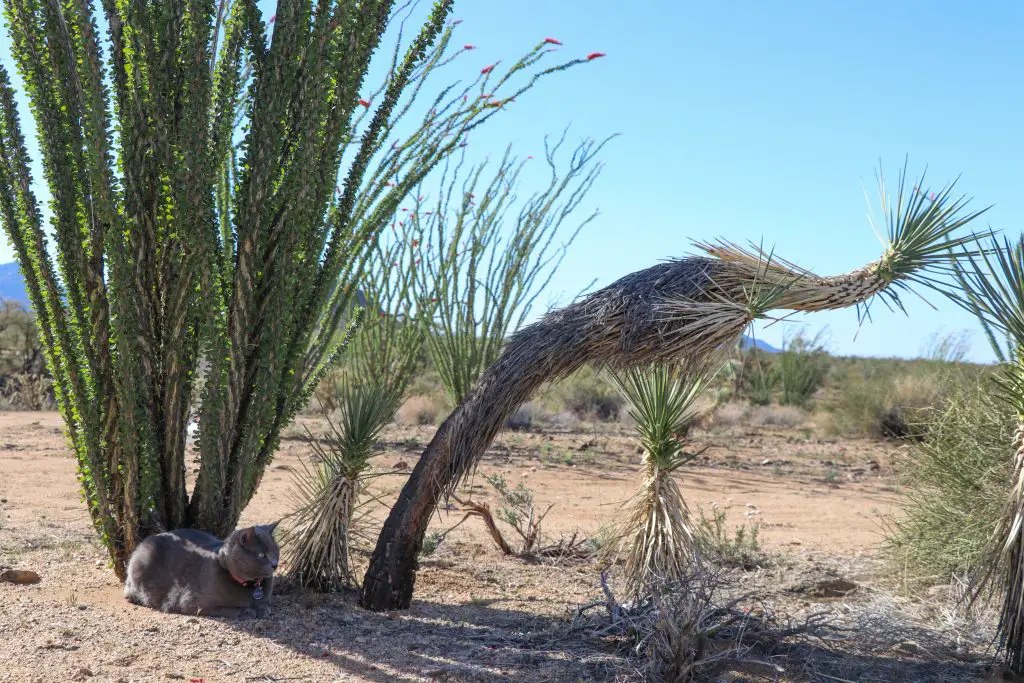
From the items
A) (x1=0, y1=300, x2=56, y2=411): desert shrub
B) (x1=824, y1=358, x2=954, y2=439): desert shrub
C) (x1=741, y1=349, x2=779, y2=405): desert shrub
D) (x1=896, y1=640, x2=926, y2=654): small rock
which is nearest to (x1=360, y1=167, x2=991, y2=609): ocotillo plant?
(x1=896, y1=640, x2=926, y2=654): small rock

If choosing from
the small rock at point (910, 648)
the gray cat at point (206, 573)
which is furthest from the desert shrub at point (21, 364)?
the small rock at point (910, 648)

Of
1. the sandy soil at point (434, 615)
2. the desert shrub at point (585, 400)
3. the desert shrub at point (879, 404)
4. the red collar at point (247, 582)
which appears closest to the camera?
the sandy soil at point (434, 615)

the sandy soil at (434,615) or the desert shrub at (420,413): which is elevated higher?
the desert shrub at (420,413)

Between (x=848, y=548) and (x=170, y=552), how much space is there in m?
5.46

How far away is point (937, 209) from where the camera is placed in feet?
13.1

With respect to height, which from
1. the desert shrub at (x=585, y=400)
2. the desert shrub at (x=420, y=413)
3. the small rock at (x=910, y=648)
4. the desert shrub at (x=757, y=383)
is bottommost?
the small rock at (x=910, y=648)

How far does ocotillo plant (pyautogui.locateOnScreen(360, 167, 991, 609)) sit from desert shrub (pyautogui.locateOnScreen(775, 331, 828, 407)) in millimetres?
17656

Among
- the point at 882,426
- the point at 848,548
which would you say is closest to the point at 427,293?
the point at 848,548

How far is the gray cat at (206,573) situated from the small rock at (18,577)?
28.5 inches

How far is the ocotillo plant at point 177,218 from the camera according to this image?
4.24 meters

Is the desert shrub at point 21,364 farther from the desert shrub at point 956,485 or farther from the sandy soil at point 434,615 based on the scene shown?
the desert shrub at point 956,485

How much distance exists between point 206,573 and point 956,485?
4336mm

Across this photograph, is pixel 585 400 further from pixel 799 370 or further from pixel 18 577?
pixel 18 577

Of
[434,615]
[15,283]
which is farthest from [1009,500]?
[15,283]
